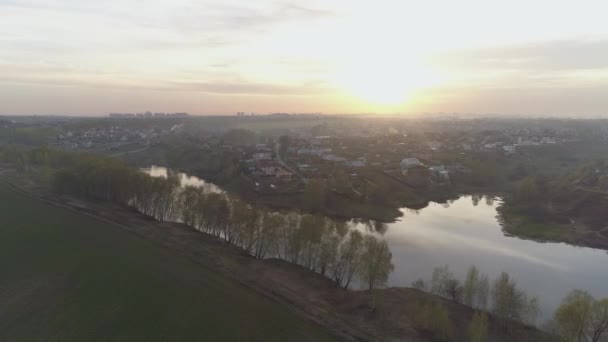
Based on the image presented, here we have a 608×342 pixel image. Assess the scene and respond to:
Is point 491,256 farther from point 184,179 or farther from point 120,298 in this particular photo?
point 184,179

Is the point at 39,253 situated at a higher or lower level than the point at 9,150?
lower

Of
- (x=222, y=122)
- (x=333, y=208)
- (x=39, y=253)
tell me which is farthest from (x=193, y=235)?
(x=222, y=122)

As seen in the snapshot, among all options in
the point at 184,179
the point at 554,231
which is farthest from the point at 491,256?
the point at 184,179

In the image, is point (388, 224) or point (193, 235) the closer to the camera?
point (193, 235)

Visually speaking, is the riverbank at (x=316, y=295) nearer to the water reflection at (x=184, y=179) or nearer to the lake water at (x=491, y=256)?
the lake water at (x=491, y=256)

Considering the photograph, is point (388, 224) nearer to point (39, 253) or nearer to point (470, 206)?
point (470, 206)

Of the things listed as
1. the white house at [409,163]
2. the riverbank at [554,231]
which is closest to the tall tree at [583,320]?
the riverbank at [554,231]
